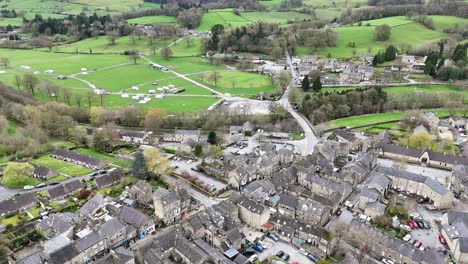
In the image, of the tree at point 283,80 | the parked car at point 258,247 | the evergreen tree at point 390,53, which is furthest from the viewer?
the evergreen tree at point 390,53

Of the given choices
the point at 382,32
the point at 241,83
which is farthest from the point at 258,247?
the point at 382,32

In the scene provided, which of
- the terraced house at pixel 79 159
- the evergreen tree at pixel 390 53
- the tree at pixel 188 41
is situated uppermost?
the evergreen tree at pixel 390 53

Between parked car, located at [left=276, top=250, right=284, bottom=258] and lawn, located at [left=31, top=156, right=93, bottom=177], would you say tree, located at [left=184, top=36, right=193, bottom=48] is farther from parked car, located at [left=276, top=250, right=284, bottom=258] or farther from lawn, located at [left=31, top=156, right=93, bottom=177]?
parked car, located at [left=276, top=250, right=284, bottom=258]

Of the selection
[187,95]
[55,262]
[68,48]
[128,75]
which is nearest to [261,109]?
[187,95]

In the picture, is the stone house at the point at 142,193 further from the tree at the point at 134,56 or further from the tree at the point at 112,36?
the tree at the point at 112,36

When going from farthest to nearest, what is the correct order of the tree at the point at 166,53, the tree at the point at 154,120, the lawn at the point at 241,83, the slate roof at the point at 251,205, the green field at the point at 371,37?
the green field at the point at 371,37 < the tree at the point at 166,53 < the lawn at the point at 241,83 < the tree at the point at 154,120 < the slate roof at the point at 251,205

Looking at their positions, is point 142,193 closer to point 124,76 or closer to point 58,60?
point 124,76

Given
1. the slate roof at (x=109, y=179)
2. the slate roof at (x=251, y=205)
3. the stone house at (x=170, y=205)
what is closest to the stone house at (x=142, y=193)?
the stone house at (x=170, y=205)

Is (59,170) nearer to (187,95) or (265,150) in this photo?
(265,150)
